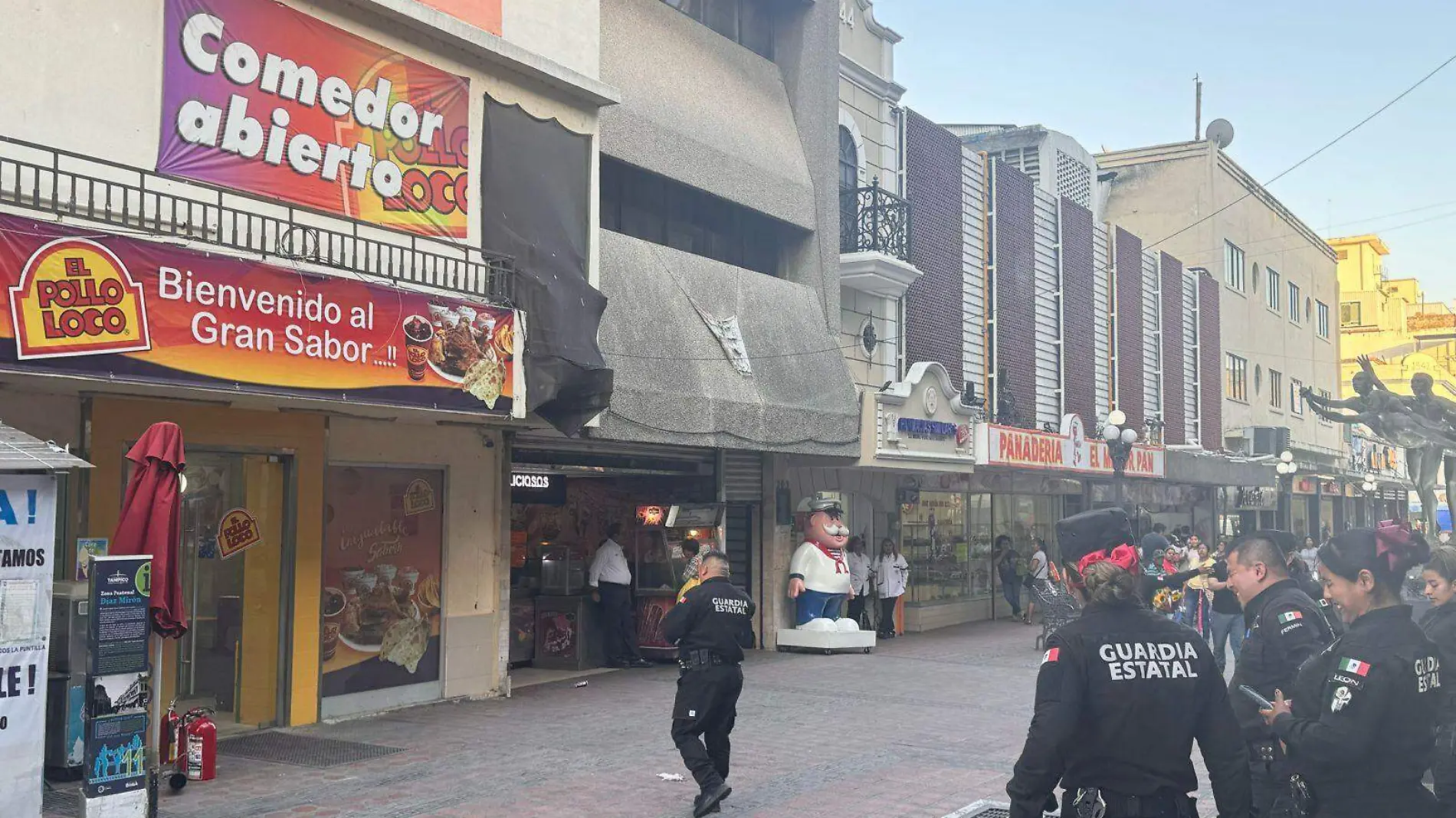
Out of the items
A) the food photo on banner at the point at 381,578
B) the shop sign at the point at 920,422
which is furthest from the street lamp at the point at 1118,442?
the food photo on banner at the point at 381,578

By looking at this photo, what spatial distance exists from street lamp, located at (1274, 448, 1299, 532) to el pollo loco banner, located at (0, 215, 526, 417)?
28.8 m

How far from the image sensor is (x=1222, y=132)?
4291 cm

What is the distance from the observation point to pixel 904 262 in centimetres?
1945

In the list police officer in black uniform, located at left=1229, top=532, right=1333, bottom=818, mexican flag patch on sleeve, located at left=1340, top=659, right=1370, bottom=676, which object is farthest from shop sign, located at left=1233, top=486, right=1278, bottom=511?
mexican flag patch on sleeve, located at left=1340, top=659, right=1370, bottom=676

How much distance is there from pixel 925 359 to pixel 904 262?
242 centimetres

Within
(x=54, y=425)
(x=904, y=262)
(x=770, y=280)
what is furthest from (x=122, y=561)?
(x=904, y=262)

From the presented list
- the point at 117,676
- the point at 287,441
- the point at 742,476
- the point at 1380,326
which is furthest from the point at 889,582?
the point at 1380,326

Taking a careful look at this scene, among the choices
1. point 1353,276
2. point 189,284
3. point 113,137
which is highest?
point 1353,276

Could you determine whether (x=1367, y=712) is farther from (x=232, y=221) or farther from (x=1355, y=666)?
(x=232, y=221)

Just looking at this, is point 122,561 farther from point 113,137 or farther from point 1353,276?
point 1353,276

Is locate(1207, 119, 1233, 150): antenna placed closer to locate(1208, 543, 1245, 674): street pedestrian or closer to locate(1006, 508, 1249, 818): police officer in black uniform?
locate(1208, 543, 1245, 674): street pedestrian

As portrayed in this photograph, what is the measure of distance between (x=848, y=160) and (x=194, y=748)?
14.1 m

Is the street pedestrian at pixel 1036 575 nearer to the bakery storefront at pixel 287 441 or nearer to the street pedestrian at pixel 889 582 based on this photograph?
the street pedestrian at pixel 889 582

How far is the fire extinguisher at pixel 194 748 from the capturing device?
8.87m
